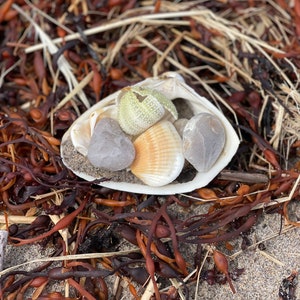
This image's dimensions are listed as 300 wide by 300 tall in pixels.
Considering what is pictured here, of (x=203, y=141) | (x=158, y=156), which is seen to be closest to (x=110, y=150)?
(x=158, y=156)

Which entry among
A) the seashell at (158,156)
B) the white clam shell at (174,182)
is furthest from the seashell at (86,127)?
the seashell at (158,156)

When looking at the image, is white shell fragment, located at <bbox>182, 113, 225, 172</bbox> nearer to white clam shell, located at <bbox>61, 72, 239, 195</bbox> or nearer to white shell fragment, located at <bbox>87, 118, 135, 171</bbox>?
white clam shell, located at <bbox>61, 72, 239, 195</bbox>

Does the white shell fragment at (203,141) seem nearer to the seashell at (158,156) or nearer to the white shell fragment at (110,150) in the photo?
the seashell at (158,156)

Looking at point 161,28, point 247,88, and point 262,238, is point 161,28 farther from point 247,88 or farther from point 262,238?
point 262,238

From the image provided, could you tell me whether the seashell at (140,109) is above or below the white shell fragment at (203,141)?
above

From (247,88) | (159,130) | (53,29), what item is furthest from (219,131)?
(53,29)

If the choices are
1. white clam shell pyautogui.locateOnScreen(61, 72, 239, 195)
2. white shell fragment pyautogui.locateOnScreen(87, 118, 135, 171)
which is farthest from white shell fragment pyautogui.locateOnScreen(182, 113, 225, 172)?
white shell fragment pyautogui.locateOnScreen(87, 118, 135, 171)
